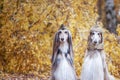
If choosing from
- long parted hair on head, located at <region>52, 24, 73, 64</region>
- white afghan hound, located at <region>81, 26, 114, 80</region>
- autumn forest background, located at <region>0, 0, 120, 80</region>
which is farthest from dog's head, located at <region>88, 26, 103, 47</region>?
autumn forest background, located at <region>0, 0, 120, 80</region>

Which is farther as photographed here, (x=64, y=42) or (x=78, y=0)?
(x=78, y=0)

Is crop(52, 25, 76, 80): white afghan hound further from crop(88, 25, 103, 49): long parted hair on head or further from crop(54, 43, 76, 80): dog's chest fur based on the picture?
crop(88, 25, 103, 49): long parted hair on head

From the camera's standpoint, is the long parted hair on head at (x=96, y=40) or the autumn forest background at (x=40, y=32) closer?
the long parted hair on head at (x=96, y=40)

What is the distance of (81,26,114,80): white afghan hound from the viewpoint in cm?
384

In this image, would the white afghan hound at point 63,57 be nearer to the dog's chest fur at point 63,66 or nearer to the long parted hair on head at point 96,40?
the dog's chest fur at point 63,66

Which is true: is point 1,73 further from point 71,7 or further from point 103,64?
point 103,64

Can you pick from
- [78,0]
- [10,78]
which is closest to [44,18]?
[78,0]

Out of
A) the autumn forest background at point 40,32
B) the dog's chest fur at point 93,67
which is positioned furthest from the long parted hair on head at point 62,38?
the autumn forest background at point 40,32

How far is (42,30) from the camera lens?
16.3ft

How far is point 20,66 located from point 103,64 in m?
1.40

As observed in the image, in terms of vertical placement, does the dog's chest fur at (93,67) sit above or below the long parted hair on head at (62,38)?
below

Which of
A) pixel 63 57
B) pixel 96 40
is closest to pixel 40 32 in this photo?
pixel 63 57

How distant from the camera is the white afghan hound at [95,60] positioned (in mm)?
A: 3844

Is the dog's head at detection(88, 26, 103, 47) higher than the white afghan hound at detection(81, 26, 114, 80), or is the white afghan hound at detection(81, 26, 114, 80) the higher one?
the dog's head at detection(88, 26, 103, 47)
